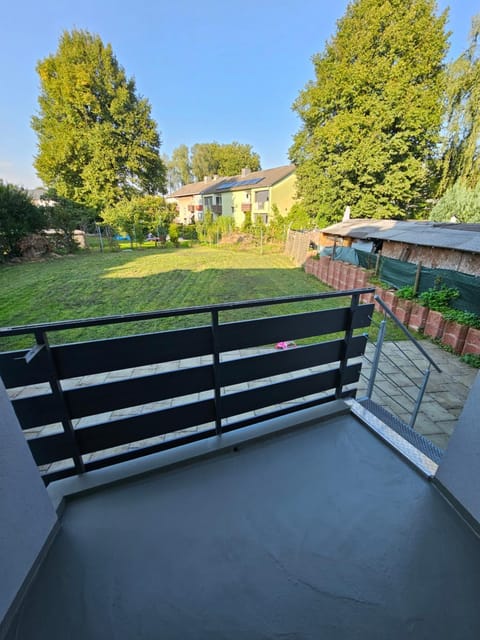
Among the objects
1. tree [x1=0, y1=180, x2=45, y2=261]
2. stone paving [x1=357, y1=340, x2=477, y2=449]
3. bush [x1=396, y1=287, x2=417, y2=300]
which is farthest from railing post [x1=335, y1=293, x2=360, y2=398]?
tree [x1=0, y1=180, x2=45, y2=261]

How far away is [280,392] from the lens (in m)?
1.95

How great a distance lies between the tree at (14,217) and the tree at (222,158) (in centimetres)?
2826

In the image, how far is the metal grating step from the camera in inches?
66.9

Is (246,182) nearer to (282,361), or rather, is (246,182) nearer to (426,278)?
(426,278)

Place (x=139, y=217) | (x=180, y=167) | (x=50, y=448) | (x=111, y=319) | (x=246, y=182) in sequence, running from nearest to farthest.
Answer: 1. (x=111, y=319)
2. (x=50, y=448)
3. (x=139, y=217)
4. (x=246, y=182)
5. (x=180, y=167)

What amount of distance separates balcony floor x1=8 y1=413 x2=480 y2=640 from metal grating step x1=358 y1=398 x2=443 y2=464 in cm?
19

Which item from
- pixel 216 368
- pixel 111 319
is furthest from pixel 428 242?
pixel 111 319

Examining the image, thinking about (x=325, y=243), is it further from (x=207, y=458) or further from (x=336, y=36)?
(x=207, y=458)

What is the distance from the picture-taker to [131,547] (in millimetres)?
1206

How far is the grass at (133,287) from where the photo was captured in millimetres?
5586

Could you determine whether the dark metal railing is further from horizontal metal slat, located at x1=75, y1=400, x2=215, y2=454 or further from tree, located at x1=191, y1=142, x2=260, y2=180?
tree, located at x1=191, y1=142, x2=260, y2=180

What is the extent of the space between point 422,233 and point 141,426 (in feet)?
28.6

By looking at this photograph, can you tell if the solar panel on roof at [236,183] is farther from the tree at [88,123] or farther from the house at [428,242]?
the house at [428,242]

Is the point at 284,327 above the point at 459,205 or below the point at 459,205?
below
